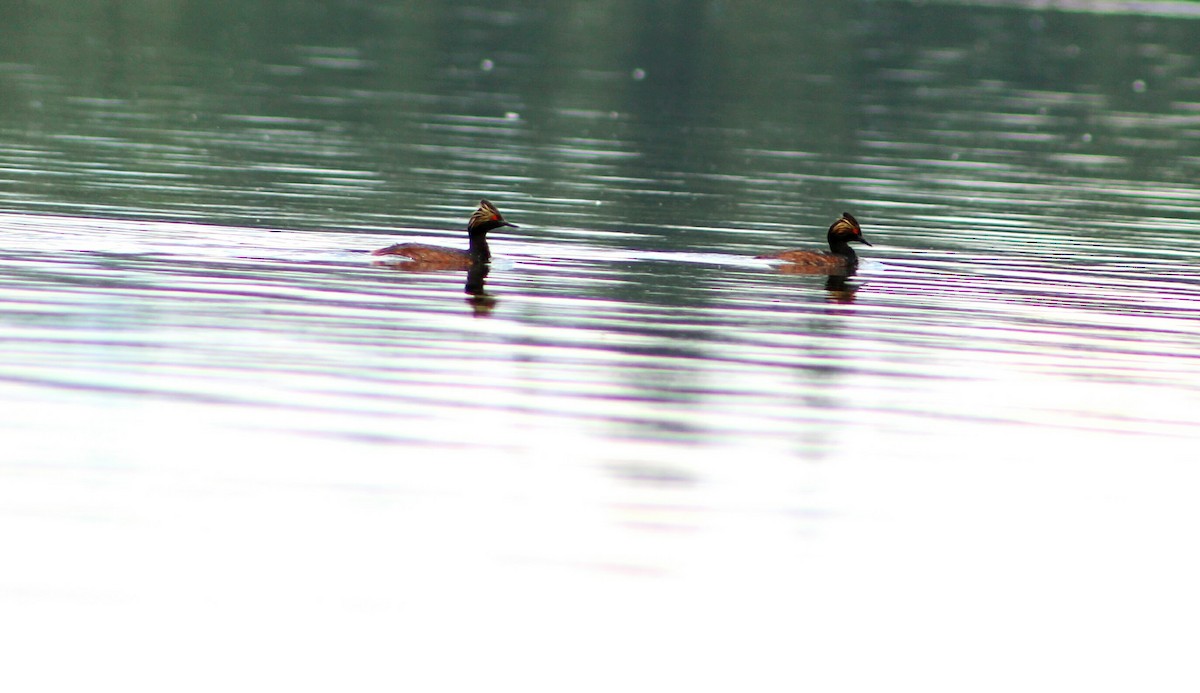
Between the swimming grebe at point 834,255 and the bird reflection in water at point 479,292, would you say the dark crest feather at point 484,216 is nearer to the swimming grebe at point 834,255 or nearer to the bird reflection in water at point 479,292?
the bird reflection in water at point 479,292

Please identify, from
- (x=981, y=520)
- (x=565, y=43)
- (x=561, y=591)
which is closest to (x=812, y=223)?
(x=981, y=520)

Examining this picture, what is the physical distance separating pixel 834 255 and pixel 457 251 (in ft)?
18.9

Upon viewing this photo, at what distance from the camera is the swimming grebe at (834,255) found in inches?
1091

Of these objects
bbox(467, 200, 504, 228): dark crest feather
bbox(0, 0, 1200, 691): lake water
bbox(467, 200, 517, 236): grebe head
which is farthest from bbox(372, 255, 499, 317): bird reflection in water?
bbox(467, 200, 504, 228): dark crest feather

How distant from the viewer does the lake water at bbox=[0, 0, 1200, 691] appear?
11.2 meters

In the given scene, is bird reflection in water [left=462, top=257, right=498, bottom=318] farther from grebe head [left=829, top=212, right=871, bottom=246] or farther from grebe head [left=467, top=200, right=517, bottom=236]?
grebe head [left=829, top=212, right=871, bottom=246]

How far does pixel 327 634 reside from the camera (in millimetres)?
10961

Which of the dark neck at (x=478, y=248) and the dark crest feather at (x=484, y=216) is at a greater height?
the dark crest feather at (x=484, y=216)

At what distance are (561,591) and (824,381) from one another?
24.4ft

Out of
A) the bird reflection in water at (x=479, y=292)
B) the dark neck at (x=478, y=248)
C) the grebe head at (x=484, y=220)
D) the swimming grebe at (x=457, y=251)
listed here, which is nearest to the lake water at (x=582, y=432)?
the bird reflection in water at (x=479, y=292)

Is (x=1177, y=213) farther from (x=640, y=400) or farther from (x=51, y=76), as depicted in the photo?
(x=51, y=76)

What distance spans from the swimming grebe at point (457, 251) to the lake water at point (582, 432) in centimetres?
69

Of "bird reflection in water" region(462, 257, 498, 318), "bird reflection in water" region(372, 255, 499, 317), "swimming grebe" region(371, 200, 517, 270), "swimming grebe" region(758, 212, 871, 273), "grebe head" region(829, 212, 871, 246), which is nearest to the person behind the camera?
"bird reflection in water" region(462, 257, 498, 318)

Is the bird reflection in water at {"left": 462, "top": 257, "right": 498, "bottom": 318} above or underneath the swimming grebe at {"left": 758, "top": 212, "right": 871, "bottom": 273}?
underneath
